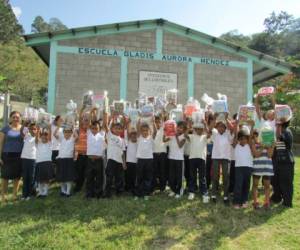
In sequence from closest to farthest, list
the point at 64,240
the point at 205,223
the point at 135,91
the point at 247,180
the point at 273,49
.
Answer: the point at 64,240
the point at 205,223
the point at 247,180
the point at 135,91
the point at 273,49

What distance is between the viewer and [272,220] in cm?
589

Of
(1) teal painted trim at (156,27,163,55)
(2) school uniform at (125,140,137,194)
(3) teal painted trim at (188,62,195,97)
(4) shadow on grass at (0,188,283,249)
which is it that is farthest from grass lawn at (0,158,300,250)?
(1) teal painted trim at (156,27,163,55)

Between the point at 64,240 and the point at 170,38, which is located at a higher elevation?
the point at 170,38

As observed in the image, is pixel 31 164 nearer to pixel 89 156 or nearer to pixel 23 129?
pixel 23 129

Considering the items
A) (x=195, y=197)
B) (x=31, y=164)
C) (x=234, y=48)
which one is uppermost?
(x=234, y=48)

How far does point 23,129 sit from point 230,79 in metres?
6.98

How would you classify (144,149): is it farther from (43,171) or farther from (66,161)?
(43,171)

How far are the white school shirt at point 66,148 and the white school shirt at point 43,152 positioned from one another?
203mm

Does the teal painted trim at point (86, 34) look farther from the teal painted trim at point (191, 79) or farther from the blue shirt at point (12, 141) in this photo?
the blue shirt at point (12, 141)

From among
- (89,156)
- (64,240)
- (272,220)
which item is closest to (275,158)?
(272,220)

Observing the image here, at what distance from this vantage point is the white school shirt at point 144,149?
6531 millimetres

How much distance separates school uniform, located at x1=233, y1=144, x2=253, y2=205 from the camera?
6230 millimetres

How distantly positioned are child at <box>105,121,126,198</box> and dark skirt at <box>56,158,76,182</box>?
2.47ft

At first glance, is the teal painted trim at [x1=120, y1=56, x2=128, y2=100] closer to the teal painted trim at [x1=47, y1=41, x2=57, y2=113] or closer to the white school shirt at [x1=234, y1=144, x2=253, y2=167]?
the teal painted trim at [x1=47, y1=41, x2=57, y2=113]
